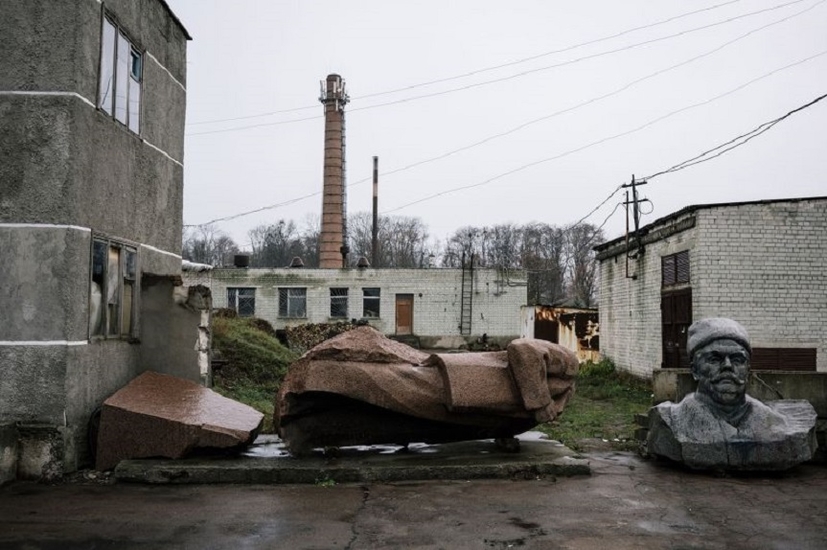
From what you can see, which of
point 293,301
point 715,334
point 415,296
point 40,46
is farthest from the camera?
point 293,301

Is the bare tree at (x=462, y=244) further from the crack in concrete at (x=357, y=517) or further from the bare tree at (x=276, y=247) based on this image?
the crack in concrete at (x=357, y=517)

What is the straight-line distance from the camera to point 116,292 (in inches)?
312

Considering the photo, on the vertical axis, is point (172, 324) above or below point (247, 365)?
above

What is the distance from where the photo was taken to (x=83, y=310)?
699 centimetres

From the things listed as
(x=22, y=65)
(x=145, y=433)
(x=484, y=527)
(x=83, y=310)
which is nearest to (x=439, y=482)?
(x=484, y=527)

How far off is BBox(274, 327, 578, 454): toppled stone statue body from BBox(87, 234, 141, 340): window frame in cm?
208

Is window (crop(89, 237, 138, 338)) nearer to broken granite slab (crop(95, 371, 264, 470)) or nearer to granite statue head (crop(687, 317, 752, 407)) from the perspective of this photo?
broken granite slab (crop(95, 371, 264, 470))

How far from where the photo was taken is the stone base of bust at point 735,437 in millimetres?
6836

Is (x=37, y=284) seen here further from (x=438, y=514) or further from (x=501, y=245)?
(x=501, y=245)

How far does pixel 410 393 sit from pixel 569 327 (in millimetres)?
16704

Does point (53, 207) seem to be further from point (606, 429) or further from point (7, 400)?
point (606, 429)

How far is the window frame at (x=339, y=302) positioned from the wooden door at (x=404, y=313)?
2.18 meters

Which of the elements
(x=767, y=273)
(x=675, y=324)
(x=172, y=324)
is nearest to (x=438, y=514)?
(x=172, y=324)

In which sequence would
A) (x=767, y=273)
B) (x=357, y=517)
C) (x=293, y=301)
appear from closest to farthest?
(x=357, y=517)
(x=767, y=273)
(x=293, y=301)
